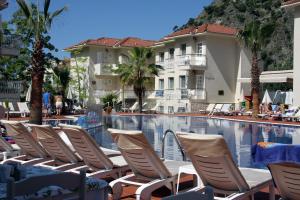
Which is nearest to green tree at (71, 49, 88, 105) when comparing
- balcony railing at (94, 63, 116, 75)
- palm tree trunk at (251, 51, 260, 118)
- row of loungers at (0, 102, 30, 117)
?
balcony railing at (94, 63, 116, 75)

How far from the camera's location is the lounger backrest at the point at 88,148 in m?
6.58

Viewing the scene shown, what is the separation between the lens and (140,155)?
237 inches

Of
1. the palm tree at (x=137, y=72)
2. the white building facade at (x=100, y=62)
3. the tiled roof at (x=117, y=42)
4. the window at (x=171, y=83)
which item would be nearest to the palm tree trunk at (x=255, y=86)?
the palm tree at (x=137, y=72)

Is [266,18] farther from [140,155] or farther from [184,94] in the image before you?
[140,155]

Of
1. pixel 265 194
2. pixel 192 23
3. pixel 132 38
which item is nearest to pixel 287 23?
pixel 192 23

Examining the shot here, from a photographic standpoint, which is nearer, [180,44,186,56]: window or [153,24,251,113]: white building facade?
[153,24,251,113]: white building facade

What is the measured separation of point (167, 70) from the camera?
1654 inches

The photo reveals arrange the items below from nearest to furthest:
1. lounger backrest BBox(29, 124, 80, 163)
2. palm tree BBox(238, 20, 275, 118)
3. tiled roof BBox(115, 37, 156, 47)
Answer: lounger backrest BBox(29, 124, 80, 163), palm tree BBox(238, 20, 275, 118), tiled roof BBox(115, 37, 156, 47)

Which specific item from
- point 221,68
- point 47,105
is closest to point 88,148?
point 47,105

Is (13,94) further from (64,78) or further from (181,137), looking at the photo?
(181,137)

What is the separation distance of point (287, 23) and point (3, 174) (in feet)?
257

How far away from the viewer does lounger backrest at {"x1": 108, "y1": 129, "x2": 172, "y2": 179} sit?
5898 mm

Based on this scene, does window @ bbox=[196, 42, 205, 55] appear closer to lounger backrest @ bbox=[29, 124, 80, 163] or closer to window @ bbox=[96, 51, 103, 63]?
window @ bbox=[96, 51, 103, 63]

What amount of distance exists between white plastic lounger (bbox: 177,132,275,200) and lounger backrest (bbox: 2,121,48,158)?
131 inches
